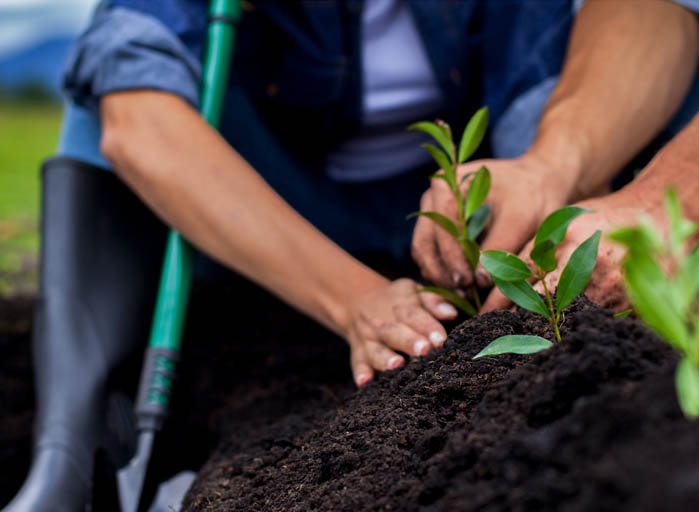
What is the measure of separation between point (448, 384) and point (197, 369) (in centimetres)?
106

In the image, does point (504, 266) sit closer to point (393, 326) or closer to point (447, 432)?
point (447, 432)

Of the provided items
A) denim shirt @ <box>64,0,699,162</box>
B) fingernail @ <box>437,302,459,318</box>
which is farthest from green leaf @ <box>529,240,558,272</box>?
denim shirt @ <box>64,0,699,162</box>

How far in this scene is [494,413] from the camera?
67 centimetres

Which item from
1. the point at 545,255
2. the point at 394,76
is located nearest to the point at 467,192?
the point at 545,255

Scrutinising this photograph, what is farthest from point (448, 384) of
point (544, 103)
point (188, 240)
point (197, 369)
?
point (197, 369)

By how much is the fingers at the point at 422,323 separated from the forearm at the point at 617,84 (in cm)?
40

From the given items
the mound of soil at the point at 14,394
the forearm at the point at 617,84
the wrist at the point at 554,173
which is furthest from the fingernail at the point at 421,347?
the mound of soil at the point at 14,394

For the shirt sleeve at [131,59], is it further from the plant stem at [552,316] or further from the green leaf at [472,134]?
the plant stem at [552,316]

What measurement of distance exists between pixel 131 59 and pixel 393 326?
78 centimetres

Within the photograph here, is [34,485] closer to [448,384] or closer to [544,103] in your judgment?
[448,384]

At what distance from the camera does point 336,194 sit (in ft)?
6.78

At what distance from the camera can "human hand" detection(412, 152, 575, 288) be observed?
1.14m

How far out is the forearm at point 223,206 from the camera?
135 centimetres

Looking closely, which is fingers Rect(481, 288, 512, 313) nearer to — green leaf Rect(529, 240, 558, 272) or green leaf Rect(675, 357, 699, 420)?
green leaf Rect(529, 240, 558, 272)
